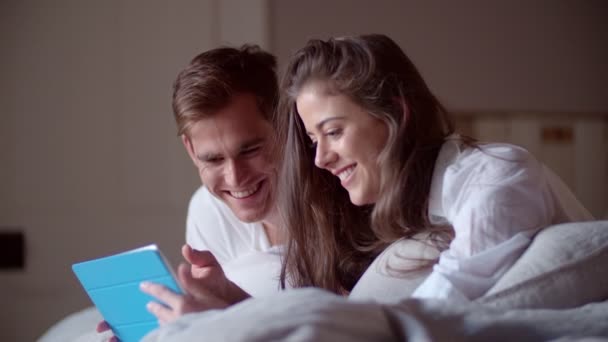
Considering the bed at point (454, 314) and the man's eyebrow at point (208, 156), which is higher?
the bed at point (454, 314)

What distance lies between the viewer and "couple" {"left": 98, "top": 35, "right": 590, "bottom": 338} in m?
1.10

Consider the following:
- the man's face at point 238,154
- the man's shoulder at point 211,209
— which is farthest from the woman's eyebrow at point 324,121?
the man's shoulder at point 211,209

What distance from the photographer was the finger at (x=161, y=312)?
103 cm

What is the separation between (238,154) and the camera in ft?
5.36

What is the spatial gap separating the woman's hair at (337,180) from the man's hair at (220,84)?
0.14 meters

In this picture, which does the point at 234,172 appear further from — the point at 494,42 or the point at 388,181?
the point at 494,42

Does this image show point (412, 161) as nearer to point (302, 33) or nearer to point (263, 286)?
point (263, 286)

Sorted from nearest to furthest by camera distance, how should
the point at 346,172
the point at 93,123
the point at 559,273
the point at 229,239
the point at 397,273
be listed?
the point at 559,273 → the point at 397,273 → the point at 346,172 → the point at 229,239 → the point at 93,123

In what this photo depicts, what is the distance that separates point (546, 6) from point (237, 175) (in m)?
1.85

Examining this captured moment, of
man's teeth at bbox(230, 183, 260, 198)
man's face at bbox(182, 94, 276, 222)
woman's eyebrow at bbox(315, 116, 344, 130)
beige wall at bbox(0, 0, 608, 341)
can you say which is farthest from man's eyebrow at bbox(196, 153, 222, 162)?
beige wall at bbox(0, 0, 608, 341)

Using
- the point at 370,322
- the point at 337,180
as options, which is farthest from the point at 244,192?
the point at 370,322

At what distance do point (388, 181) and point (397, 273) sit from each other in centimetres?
15

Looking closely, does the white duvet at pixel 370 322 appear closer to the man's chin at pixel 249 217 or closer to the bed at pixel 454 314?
the bed at pixel 454 314

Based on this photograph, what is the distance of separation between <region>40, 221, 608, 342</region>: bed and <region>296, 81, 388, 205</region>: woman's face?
0.36 metres
